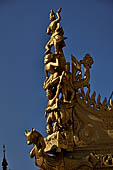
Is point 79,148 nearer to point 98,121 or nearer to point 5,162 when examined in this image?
point 98,121

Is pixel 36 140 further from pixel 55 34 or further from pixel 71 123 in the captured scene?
pixel 55 34

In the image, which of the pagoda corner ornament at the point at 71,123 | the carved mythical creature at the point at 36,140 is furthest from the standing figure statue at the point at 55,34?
the carved mythical creature at the point at 36,140

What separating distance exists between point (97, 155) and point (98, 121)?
0.88 meters

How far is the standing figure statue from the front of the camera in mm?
12406

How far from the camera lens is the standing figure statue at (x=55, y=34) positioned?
12.4m

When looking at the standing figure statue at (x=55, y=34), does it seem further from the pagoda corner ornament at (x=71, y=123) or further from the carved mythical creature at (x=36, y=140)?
the carved mythical creature at (x=36, y=140)

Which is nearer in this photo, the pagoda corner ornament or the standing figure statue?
the pagoda corner ornament

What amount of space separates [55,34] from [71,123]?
7.83 feet

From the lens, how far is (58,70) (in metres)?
12.3

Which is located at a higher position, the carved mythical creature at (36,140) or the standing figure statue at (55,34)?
the standing figure statue at (55,34)

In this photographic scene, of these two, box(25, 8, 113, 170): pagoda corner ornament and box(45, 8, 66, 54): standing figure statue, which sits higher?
box(45, 8, 66, 54): standing figure statue

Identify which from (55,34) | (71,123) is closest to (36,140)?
(71,123)

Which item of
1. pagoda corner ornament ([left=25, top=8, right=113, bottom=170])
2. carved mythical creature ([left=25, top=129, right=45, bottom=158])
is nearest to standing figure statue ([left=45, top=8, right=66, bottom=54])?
pagoda corner ornament ([left=25, top=8, right=113, bottom=170])

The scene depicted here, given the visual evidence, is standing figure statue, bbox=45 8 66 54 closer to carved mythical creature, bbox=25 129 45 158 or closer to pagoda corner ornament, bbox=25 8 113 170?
pagoda corner ornament, bbox=25 8 113 170
